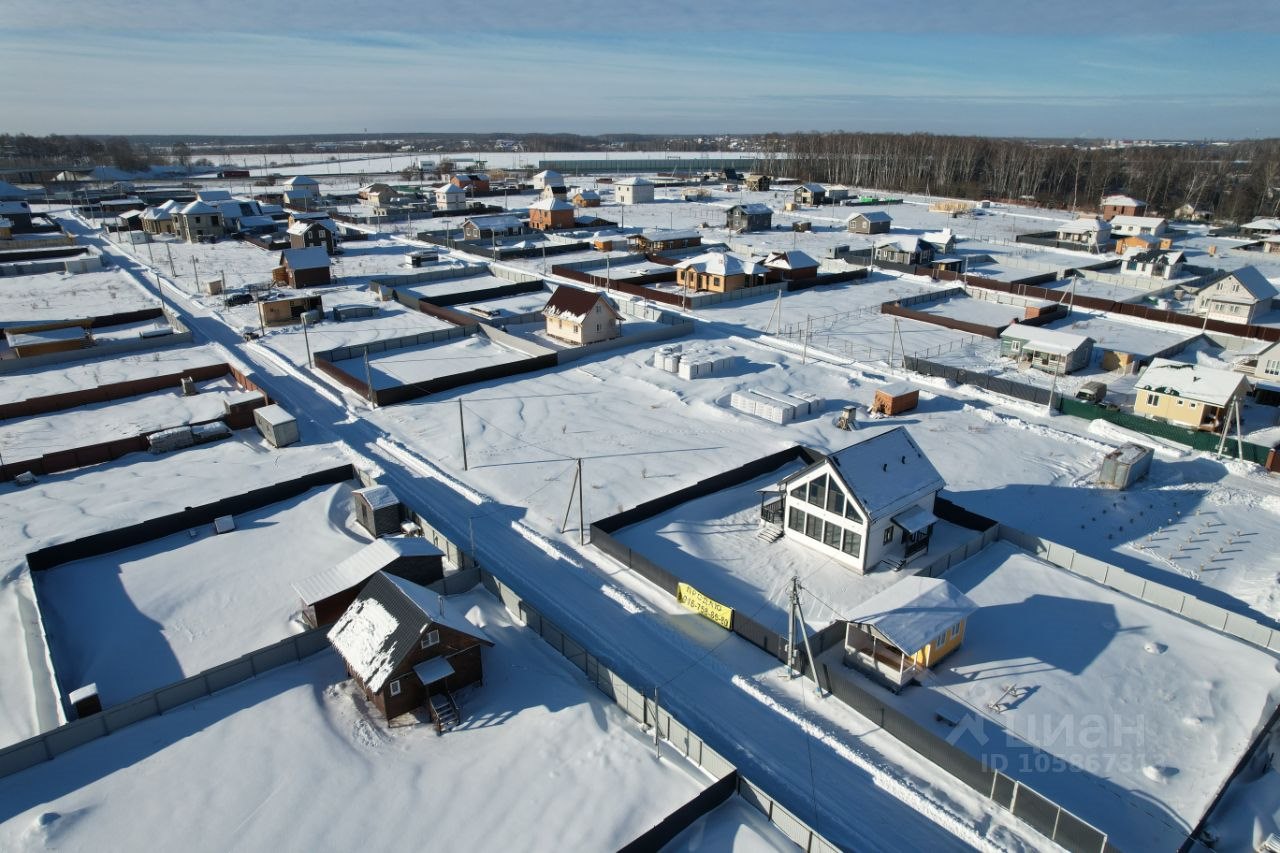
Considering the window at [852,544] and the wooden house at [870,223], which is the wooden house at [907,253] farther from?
the window at [852,544]

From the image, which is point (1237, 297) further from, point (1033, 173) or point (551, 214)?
point (1033, 173)

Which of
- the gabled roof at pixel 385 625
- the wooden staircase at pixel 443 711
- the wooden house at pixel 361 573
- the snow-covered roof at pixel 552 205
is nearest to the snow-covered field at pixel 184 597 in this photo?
the wooden house at pixel 361 573

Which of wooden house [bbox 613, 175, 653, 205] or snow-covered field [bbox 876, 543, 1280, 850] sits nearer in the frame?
snow-covered field [bbox 876, 543, 1280, 850]

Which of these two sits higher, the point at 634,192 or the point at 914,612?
the point at 634,192

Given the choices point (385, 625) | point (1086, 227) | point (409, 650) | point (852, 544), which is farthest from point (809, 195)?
point (409, 650)

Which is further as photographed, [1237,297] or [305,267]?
[305,267]

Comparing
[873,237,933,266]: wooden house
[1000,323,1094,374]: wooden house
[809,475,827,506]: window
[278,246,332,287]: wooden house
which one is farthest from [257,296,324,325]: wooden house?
[873,237,933,266]: wooden house

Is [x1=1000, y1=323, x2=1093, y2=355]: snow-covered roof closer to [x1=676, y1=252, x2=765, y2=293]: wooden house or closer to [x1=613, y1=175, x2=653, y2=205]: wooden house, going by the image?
[x1=676, y1=252, x2=765, y2=293]: wooden house
